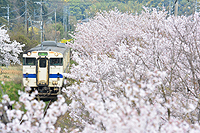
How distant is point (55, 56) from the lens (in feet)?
34.1

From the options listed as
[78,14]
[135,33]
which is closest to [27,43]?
[135,33]

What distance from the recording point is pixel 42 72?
10336 millimetres

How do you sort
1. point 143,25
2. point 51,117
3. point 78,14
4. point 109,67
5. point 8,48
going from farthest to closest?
1. point 78,14
2. point 8,48
3. point 143,25
4. point 109,67
5. point 51,117

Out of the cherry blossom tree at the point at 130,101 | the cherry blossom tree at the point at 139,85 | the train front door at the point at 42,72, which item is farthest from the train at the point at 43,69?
the cherry blossom tree at the point at 130,101

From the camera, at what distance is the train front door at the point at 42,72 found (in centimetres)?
1030

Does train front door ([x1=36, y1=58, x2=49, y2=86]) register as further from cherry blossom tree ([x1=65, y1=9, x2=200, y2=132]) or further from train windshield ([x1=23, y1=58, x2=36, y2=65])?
cherry blossom tree ([x1=65, y1=9, x2=200, y2=132])

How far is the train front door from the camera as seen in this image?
10.3 metres

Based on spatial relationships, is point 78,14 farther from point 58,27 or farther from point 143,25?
A: point 143,25

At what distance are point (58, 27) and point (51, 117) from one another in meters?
49.6

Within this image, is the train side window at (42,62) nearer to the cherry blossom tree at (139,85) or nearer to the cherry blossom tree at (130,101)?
the cherry blossom tree at (139,85)

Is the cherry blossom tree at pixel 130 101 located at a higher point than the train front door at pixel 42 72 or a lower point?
higher

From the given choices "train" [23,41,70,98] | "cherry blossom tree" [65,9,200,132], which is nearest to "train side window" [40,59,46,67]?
"train" [23,41,70,98]

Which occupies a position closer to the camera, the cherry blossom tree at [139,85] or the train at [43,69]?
the cherry blossom tree at [139,85]

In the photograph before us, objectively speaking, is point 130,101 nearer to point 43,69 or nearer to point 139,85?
point 139,85
